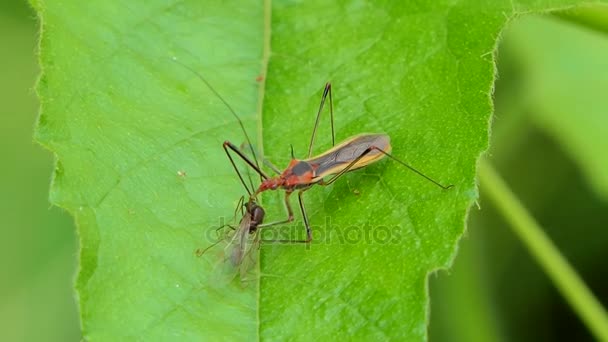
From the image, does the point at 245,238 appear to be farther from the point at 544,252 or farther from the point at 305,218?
the point at 544,252

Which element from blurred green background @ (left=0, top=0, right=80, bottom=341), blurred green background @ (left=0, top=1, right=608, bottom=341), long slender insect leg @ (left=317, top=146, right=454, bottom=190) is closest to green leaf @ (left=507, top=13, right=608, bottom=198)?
blurred green background @ (left=0, top=1, right=608, bottom=341)

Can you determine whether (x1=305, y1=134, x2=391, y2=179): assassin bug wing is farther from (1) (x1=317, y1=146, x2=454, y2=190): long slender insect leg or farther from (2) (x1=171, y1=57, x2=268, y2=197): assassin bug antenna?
(2) (x1=171, y1=57, x2=268, y2=197): assassin bug antenna

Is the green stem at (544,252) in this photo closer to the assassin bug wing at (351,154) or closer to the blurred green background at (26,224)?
the assassin bug wing at (351,154)

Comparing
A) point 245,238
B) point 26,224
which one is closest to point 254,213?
point 245,238

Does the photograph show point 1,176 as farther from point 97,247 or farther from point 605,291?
Answer: point 605,291

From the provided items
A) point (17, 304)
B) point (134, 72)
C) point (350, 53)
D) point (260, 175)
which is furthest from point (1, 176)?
point (350, 53)

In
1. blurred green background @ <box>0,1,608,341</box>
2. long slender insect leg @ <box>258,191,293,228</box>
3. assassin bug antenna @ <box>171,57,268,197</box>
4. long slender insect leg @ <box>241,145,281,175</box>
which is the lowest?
blurred green background @ <box>0,1,608,341</box>

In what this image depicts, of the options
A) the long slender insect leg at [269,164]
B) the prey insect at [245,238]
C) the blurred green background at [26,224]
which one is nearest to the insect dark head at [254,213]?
the prey insect at [245,238]
